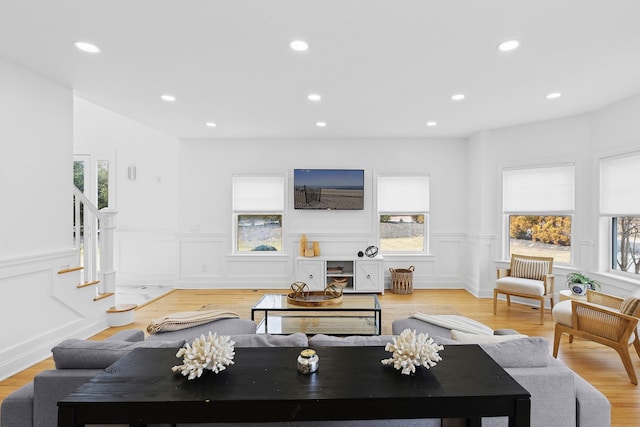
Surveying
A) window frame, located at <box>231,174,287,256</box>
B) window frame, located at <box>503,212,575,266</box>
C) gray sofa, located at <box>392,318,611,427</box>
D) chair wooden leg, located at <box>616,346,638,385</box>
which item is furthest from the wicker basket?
gray sofa, located at <box>392,318,611,427</box>

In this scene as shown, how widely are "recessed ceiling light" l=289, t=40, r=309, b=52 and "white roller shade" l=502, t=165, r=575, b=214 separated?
3.97m

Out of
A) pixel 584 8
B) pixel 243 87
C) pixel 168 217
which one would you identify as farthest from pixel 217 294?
pixel 584 8

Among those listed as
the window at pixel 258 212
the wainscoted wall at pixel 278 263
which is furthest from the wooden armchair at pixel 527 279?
the window at pixel 258 212

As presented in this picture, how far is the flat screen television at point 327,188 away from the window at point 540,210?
7.57 feet

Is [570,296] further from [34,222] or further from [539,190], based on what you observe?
[34,222]

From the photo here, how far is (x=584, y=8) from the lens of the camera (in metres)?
2.03

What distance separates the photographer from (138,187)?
5.83 meters

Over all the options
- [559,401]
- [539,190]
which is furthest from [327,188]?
[559,401]

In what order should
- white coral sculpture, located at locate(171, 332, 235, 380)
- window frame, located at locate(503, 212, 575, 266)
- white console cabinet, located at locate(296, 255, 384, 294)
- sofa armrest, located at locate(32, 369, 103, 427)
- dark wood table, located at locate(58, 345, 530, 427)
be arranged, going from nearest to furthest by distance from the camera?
dark wood table, located at locate(58, 345, 530, 427) → white coral sculpture, located at locate(171, 332, 235, 380) → sofa armrest, located at locate(32, 369, 103, 427) → window frame, located at locate(503, 212, 575, 266) → white console cabinet, located at locate(296, 255, 384, 294)

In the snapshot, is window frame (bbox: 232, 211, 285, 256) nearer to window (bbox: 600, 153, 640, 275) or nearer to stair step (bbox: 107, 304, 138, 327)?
stair step (bbox: 107, 304, 138, 327)

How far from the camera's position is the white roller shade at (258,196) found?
5.76 m

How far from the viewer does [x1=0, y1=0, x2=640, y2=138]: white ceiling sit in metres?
2.07

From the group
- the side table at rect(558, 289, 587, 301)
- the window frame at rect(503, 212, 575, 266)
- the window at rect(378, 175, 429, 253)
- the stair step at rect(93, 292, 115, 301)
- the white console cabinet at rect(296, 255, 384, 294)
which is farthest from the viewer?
the window at rect(378, 175, 429, 253)

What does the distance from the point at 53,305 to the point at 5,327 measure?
0.45m
